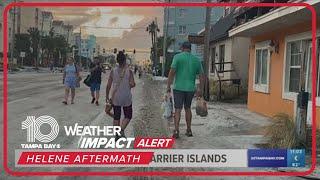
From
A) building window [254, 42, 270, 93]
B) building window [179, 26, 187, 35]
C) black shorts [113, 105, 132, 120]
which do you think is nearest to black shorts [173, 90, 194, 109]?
black shorts [113, 105, 132, 120]

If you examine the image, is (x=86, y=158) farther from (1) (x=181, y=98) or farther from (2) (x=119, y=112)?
(1) (x=181, y=98)

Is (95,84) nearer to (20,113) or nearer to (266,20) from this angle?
(20,113)

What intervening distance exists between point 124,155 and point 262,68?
11.7m

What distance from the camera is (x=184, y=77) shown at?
9914 mm

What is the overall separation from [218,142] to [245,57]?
17241 mm

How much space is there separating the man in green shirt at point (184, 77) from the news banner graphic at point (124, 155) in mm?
2148

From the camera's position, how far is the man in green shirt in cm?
966

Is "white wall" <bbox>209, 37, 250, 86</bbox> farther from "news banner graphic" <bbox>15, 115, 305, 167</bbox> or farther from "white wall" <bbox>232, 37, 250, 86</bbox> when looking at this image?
"news banner graphic" <bbox>15, 115, 305, 167</bbox>

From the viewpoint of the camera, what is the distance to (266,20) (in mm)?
14133

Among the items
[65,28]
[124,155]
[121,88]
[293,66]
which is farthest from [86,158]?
[293,66]

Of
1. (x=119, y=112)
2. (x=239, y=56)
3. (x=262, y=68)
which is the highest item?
(x=239, y=56)

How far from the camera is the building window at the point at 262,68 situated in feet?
57.5

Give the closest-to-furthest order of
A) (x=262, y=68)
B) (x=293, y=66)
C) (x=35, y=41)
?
1. (x=293, y=66)
2. (x=262, y=68)
3. (x=35, y=41)

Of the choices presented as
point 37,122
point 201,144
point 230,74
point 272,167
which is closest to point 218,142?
point 201,144
